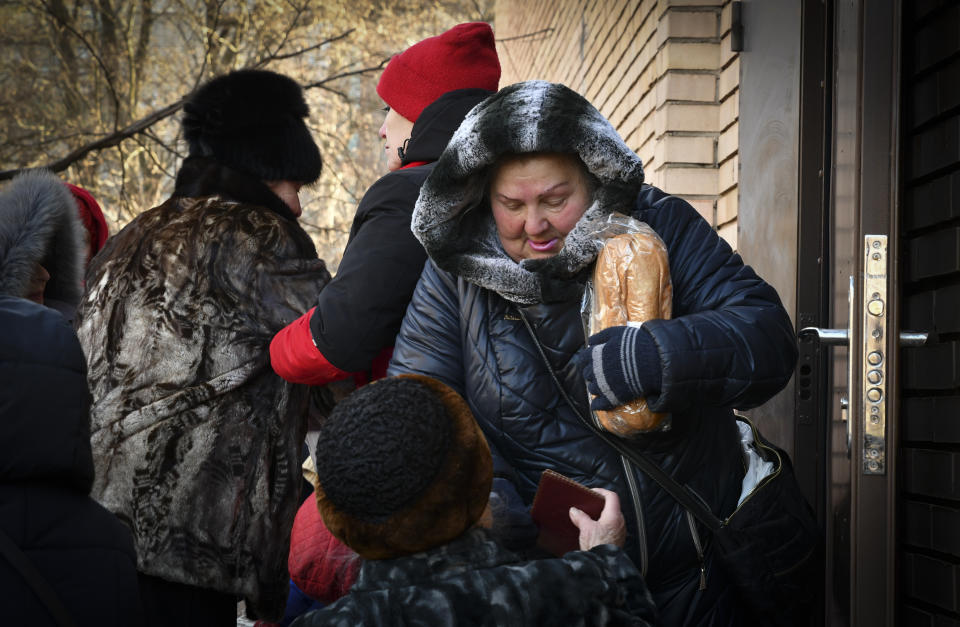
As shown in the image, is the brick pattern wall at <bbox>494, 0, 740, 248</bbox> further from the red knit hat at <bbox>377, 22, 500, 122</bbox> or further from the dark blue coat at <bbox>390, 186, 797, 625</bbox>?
the dark blue coat at <bbox>390, 186, 797, 625</bbox>

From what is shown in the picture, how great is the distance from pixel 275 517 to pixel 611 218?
138cm

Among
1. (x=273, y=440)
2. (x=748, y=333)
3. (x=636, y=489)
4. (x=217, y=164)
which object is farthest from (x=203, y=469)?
(x=748, y=333)

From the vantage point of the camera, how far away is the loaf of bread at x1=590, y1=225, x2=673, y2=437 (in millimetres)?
1843

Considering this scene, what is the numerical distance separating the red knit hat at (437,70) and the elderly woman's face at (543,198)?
79 centimetres

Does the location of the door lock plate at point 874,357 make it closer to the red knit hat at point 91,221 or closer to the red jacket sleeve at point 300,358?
the red jacket sleeve at point 300,358

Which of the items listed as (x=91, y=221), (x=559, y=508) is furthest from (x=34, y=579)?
(x=91, y=221)

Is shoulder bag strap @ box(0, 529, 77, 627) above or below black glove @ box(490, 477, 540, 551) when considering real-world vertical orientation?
below

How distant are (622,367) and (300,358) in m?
1.05

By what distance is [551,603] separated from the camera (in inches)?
61.0

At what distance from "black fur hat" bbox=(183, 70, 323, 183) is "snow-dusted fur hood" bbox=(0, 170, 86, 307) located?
20.3 inches

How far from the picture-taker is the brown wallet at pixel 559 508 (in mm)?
1848

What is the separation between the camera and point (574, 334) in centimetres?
204

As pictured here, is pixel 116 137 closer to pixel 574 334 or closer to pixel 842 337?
pixel 574 334

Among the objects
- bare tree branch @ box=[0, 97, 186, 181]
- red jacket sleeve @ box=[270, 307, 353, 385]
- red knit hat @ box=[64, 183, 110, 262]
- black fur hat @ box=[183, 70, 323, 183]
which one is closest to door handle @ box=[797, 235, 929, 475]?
red jacket sleeve @ box=[270, 307, 353, 385]
